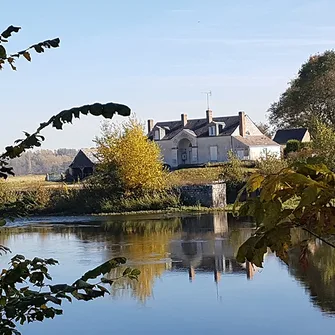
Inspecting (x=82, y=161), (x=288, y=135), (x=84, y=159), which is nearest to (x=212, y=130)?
(x=288, y=135)

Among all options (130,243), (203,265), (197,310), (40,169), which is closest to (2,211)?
(197,310)

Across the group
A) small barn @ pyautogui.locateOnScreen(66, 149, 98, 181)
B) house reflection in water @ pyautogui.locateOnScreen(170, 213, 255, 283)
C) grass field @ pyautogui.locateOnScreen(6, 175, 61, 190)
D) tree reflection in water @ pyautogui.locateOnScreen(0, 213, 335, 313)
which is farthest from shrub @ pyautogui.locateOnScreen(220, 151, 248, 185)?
small barn @ pyautogui.locateOnScreen(66, 149, 98, 181)

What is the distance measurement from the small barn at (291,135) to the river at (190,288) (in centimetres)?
2875

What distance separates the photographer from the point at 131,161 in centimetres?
3011

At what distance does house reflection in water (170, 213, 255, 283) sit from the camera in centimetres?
1355

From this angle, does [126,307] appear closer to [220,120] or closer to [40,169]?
[220,120]

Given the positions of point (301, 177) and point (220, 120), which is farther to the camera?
point (220, 120)

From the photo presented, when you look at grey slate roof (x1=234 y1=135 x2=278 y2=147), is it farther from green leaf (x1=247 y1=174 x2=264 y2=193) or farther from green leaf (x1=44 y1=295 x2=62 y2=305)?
green leaf (x1=247 y1=174 x2=264 y2=193)

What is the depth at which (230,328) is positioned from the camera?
8.88 m

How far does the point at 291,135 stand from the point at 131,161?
22.4 meters

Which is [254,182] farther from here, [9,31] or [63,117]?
[9,31]

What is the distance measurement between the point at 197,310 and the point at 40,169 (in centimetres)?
8060

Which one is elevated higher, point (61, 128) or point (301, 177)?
point (61, 128)

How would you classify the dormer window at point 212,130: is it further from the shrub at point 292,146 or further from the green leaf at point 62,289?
the green leaf at point 62,289
